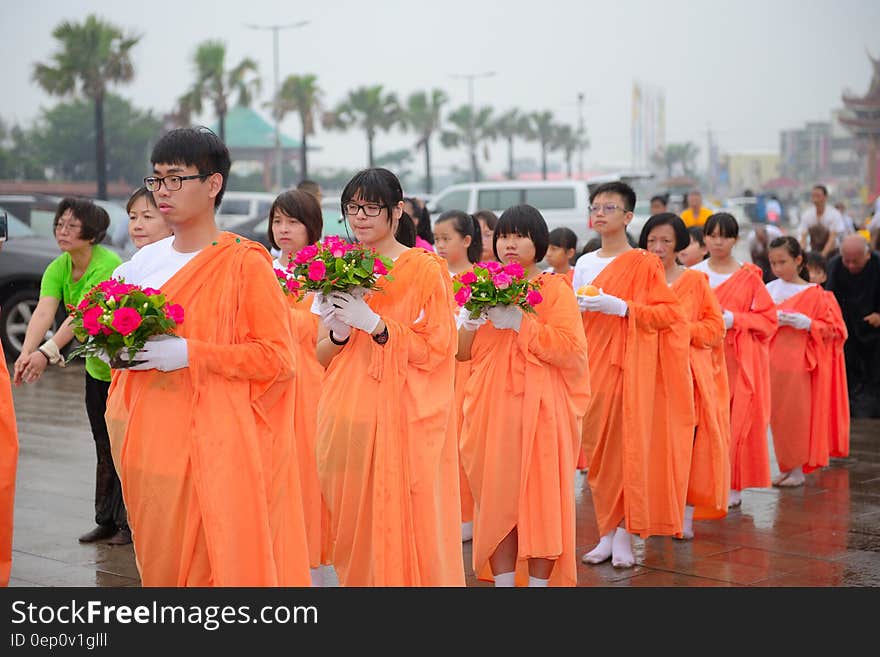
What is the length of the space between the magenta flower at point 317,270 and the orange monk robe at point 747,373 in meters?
4.26

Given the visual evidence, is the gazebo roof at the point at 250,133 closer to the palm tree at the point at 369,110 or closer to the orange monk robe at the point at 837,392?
the palm tree at the point at 369,110

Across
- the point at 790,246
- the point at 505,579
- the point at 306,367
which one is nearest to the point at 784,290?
the point at 790,246

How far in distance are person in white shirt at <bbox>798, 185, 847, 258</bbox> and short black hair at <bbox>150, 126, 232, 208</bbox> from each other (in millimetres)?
12746

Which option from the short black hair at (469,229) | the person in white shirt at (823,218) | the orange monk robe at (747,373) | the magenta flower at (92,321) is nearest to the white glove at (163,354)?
the magenta flower at (92,321)

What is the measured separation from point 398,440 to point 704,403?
2763mm

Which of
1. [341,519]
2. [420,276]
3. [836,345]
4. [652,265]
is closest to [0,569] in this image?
[341,519]

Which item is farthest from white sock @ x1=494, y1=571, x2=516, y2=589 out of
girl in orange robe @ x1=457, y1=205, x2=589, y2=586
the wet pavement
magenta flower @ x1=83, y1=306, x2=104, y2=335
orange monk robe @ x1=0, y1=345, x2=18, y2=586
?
magenta flower @ x1=83, y1=306, x2=104, y2=335

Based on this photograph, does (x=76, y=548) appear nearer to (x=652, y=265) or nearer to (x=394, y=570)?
(x=394, y=570)

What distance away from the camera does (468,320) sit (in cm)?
535

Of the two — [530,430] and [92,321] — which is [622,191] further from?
[92,321]

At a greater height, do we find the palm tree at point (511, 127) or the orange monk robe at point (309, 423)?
the palm tree at point (511, 127)

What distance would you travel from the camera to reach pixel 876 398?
Result: 11742 mm

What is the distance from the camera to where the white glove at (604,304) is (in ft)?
20.0

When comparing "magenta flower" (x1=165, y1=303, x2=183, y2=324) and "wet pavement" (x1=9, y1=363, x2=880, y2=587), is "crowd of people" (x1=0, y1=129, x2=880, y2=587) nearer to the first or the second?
"magenta flower" (x1=165, y1=303, x2=183, y2=324)
